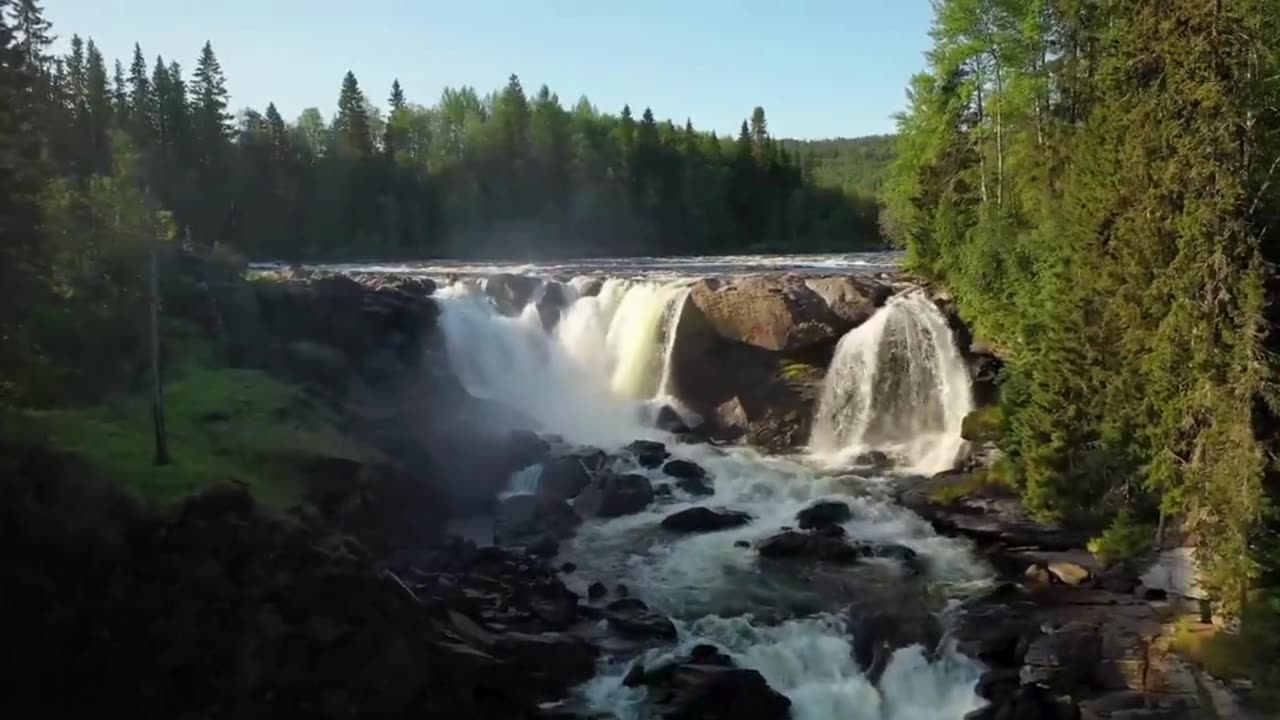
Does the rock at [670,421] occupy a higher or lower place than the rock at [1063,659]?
higher

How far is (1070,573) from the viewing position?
22906 millimetres

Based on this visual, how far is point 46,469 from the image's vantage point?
1761cm

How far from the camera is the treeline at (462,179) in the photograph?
74.4 m

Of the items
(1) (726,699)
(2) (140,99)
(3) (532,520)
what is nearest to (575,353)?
(3) (532,520)

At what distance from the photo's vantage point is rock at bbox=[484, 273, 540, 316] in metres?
45.3

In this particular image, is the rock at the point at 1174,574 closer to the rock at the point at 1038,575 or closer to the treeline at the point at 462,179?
the rock at the point at 1038,575

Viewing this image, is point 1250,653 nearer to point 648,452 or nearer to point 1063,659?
point 1063,659

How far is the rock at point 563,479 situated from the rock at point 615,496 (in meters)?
0.30

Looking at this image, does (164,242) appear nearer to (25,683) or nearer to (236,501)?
(236,501)

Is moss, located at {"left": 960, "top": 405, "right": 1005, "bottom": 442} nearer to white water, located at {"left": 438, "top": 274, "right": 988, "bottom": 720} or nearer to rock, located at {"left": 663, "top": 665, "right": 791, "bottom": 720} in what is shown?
white water, located at {"left": 438, "top": 274, "right": 988, "bottom": 720}

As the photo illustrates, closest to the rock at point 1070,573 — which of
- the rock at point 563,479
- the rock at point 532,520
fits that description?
the rock at point 532,520


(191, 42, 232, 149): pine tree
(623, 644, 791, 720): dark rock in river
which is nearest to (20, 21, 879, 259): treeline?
(191, 42, 232, 149): pine tree

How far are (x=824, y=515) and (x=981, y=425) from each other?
679 cm

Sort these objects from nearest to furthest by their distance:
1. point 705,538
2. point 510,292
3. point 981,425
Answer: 1. point 705,538
2. point 981,425
3. point 510,292
